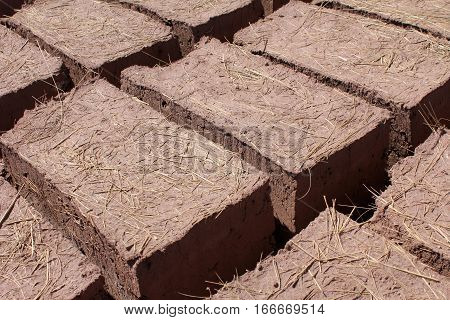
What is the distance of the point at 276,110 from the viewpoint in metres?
3.81

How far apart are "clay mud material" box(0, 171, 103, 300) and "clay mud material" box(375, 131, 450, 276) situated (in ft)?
4.85

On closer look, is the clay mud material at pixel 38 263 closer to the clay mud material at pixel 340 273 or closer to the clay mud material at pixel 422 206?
the clay mud material at pixel 340 273

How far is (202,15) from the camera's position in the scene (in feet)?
16.2

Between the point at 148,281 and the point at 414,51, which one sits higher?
the point at 414,51

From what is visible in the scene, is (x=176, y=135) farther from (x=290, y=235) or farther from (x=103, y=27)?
(x=103, y=27)

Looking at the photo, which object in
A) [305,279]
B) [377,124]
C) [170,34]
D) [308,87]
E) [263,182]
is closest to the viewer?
[305,279]

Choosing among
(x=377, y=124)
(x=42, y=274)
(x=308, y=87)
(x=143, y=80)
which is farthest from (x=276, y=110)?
(x=42, y=274)

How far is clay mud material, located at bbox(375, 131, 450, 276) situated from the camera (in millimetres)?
3068

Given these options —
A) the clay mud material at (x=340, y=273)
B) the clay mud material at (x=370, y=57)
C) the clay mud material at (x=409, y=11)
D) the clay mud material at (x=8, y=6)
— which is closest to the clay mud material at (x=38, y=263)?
the clay mud material at (x=340, y=273)

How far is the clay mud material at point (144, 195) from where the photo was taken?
10.2ft

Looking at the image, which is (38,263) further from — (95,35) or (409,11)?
(409,11)

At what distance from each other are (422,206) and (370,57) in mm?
1338

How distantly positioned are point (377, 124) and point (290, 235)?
81cm

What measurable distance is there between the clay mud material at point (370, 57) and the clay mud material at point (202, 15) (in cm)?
30
